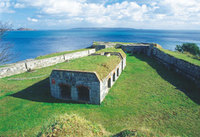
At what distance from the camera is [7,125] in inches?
383

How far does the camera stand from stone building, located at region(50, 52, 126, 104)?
A: 11.6 m

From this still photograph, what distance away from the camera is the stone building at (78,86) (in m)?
11.6

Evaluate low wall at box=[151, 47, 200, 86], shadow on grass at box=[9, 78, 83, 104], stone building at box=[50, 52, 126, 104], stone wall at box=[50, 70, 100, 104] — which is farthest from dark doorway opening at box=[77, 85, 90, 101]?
low wall at box=[151, 47, 200, 86]

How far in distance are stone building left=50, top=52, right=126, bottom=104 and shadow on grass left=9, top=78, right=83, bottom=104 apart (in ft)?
2.08

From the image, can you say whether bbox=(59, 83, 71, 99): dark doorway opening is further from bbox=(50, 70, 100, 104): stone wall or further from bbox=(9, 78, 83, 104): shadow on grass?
bbox=(9, 78, 83, 104): shadow on grass

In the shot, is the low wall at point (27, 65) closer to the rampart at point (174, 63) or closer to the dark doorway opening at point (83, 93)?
the dark doorway opening at point (83, 93)

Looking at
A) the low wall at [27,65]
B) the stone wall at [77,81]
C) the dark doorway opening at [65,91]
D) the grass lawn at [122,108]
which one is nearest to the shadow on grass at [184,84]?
the grass lawn at [122,108]

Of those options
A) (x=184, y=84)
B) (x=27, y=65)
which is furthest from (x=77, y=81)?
(x=27, y=65)

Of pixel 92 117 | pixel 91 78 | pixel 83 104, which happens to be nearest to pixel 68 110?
pixel 83 104

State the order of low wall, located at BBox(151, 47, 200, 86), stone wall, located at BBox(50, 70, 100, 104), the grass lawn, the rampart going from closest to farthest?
the grass lawn < stone wall, located at BBox(50, 70, 100, 104) < low wall, located at BBox(151, 47, 200, 86) < the rampart

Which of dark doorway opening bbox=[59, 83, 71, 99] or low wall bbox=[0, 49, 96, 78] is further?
low wall bbox=[0, 49, 96, 78]

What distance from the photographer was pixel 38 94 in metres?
14.2

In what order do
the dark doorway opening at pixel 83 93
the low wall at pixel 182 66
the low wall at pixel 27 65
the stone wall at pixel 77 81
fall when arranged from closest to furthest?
1. the stone wall at pixel 77 81
2. the dark doorway opening at pixel 83 93
3. the low wall at pixel 182 66
4. the low wall at pixel 27 65

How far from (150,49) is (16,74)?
29.7 m
